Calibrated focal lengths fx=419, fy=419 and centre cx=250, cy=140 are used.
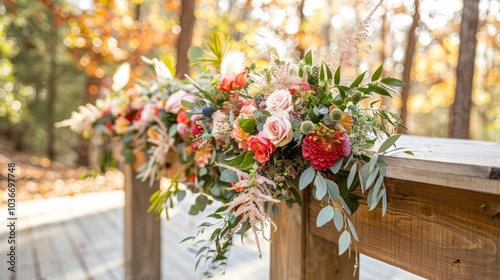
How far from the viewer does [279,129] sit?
0.81 m

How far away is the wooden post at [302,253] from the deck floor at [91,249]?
4.84 ft

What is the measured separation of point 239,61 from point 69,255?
2.40 metres

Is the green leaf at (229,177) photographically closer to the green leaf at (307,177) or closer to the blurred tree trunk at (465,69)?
the green leaf at (307,177)

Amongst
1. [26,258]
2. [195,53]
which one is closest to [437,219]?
[195,53]

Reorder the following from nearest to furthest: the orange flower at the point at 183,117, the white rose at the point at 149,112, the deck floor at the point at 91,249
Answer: the orange flower at the point at 183,117 → the white rose at the point at 149,112 → the deck floor at the point at 91,249

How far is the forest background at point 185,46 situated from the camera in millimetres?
6879

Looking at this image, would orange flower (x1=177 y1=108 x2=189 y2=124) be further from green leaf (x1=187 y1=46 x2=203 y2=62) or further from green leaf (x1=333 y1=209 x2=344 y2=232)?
green leaf (x1=333 y1=209 x2=344 y2=232)

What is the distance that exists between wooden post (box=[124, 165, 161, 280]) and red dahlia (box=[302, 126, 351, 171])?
142 centimetres

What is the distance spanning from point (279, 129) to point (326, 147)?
10 centimetres

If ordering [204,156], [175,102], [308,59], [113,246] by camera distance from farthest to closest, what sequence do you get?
[113,246]
[175,102]
[204,156]
[308,59]

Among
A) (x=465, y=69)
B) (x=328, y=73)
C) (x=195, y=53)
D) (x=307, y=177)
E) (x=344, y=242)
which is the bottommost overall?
(x=344, y=242)

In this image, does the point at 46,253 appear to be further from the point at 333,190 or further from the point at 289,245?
the point at 333,190

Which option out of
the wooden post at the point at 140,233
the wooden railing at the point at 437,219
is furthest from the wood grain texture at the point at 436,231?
the wooden post at the point at 140,233

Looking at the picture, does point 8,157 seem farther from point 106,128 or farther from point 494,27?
point 494,27
